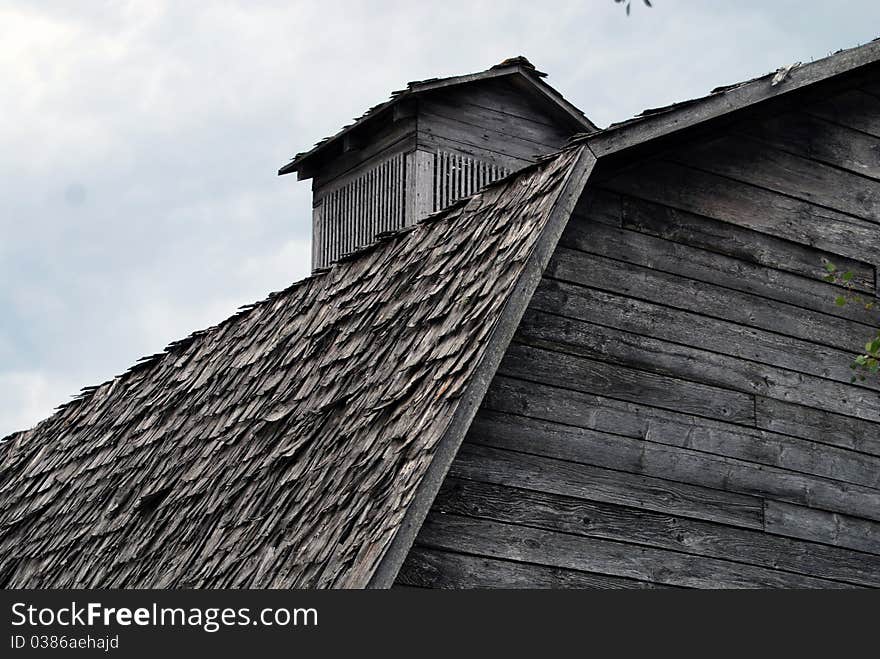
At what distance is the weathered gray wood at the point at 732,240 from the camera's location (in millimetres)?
9336

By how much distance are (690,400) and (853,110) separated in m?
3.00

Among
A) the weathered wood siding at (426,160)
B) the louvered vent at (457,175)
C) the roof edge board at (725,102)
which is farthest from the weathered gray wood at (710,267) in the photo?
the weathered wood siding at (426,160)

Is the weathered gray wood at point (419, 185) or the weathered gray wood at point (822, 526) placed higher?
the weathered gray wood at point (419, 185)

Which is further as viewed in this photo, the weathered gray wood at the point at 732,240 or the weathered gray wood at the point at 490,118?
the weathered gray wood at the point at 490,118

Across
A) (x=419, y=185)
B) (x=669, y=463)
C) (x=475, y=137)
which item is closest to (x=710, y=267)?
(x=669, y=463)

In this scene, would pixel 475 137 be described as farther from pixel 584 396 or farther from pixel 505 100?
pixel 584 396

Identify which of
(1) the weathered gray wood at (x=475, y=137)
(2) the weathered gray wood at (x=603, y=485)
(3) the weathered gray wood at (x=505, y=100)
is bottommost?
(2) the weathered gray wood at (x=603, y=485)

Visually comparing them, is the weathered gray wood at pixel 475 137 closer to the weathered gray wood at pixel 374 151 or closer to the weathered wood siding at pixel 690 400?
the weathered gray wood at pixel 374 151

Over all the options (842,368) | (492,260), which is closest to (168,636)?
(492,260)

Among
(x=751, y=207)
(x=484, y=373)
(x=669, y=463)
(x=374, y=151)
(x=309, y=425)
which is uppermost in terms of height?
(x=374, y=151)

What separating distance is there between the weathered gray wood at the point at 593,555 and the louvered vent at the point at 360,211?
7457 mm

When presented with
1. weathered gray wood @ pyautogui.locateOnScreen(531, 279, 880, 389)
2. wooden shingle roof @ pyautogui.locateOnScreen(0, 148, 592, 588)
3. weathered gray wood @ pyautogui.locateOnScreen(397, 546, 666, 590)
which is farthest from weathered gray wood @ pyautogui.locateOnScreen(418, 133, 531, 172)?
weathered gray wood @ pyautogui.locateOnScreen(397, 546, 666, 590)

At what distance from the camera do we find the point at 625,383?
898 cm

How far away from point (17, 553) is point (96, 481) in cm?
93
